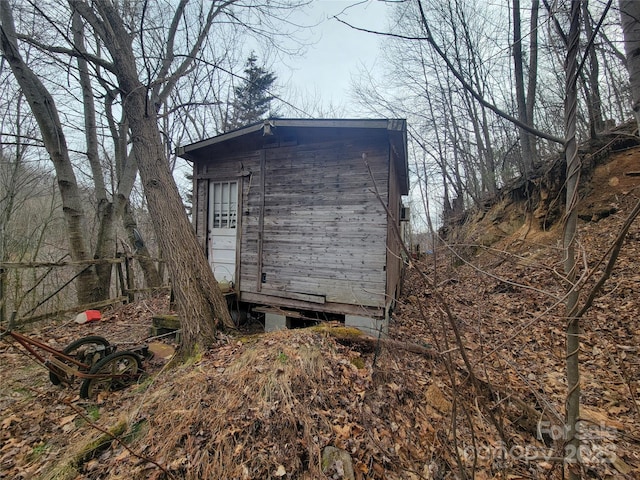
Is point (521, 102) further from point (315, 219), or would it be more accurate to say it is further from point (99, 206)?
point (99, 206)

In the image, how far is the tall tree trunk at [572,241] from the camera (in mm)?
1120

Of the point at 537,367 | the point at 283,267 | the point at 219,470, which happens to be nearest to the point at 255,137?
the point at 283,267

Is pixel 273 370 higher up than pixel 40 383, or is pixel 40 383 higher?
pixel 273 370

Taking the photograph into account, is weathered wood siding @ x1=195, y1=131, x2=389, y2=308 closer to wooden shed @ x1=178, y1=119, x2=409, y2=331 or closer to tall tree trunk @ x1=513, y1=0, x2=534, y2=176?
wooden shed @ x1=178, y1=119, x2=409, y2=331

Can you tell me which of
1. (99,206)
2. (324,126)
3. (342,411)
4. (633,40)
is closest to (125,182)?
(99,206)

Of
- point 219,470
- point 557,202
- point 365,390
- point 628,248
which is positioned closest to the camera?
point 219,470

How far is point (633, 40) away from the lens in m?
2.08

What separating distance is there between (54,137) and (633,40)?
996 centimetres

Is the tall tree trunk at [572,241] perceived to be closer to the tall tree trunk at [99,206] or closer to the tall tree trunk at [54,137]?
the tall tree trunk at [54,137]

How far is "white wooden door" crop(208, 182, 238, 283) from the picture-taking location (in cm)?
681

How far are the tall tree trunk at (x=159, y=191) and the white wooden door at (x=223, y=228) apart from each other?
205cm

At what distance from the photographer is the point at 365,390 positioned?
10.3ft

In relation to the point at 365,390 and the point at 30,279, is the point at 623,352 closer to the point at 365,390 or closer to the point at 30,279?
the point at 365,390

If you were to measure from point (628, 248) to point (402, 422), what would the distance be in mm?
6804
